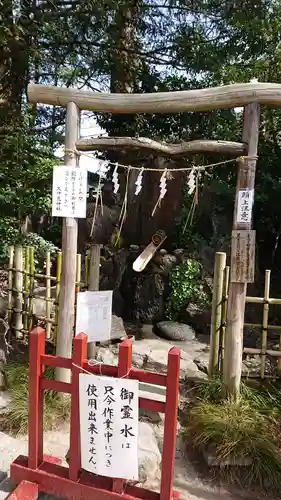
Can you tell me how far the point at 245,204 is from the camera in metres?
3.50

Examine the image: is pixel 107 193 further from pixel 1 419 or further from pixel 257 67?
pixel 1 419

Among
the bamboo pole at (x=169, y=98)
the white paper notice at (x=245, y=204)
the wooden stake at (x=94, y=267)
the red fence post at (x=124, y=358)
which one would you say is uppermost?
the bamboo pole at (x=169, y=98)

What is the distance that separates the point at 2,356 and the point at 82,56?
22.7 ft

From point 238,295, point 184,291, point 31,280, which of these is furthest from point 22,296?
point 238,295

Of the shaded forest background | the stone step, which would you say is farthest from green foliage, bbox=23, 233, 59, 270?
the stone step

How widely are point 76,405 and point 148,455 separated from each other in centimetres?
128

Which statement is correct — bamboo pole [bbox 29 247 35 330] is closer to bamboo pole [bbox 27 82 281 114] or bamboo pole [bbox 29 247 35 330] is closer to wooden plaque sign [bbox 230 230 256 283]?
bamboo pole [bbox 27 82 281 114]

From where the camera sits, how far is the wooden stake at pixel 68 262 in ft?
12.4

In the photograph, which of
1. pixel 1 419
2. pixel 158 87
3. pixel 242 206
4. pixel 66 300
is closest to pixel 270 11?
Answer: pixel 158 87

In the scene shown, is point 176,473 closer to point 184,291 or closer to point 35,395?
point 35,395

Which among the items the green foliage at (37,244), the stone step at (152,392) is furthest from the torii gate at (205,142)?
the green foliage at (37,244)

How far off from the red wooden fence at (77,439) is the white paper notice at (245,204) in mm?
1738

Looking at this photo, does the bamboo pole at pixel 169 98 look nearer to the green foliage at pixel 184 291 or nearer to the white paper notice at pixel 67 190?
the white paper notice at pixel 67 190

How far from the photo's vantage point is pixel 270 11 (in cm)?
686
